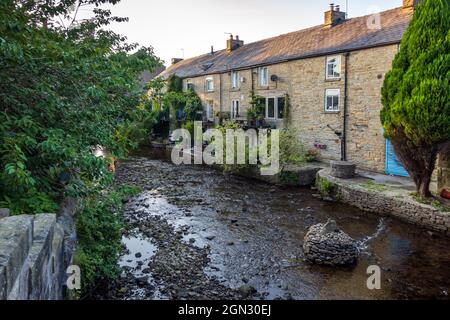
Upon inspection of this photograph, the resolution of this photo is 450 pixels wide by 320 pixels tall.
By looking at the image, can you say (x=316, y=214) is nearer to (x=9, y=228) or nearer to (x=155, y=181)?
(x=155, y=181)

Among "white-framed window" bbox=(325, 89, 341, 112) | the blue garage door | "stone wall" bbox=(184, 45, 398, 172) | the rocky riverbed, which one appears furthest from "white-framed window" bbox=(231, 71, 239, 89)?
the rocky riverbed

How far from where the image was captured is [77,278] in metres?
5.66

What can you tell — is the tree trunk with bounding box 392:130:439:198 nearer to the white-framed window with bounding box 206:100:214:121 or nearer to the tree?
the tree

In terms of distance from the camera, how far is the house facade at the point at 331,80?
58.6ft

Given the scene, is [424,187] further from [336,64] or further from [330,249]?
[336,64]

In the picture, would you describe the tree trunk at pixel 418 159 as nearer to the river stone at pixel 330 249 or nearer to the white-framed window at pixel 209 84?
the river stone at pixel 330 249

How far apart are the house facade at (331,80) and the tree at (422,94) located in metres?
5.16

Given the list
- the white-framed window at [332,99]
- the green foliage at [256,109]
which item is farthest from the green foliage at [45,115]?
the green foliage at [256,109]

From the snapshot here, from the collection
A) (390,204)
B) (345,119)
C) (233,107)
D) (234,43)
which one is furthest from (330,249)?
(234,43)

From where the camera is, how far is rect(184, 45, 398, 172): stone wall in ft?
58.2

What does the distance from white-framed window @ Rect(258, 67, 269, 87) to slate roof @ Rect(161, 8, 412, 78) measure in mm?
512

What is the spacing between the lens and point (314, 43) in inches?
888

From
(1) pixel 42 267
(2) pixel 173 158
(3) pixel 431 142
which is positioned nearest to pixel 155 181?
(2) pixel 173 158
